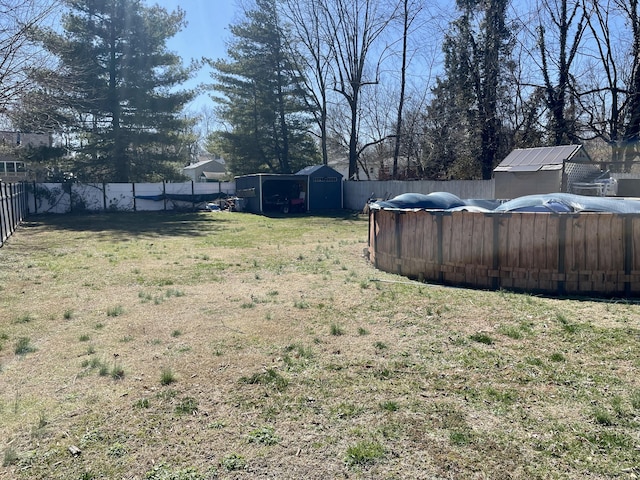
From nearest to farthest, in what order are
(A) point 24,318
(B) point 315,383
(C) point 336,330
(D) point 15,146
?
1. (B) point 315,383
2. (C) point 336,330
3. (A) point 24,318
4. (D) point 15,146

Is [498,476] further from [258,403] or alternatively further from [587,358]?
[587,358]

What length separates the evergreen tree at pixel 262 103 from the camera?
1133 inches

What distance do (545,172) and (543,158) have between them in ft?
2.93

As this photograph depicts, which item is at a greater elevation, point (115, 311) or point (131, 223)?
point (131, 223)

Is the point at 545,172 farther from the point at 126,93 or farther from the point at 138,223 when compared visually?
the point at 126,93

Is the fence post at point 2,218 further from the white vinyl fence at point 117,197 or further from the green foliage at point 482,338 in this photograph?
the white vinyl fence at point 117,197

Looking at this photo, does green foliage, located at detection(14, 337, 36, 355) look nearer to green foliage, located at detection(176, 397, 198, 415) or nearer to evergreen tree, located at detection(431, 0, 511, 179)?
green foliage, located at detection(176, 397, 198, 415)

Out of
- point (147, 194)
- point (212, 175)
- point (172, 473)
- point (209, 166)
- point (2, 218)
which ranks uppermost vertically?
point (209, 166)

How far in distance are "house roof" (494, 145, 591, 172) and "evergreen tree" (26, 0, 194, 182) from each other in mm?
17646

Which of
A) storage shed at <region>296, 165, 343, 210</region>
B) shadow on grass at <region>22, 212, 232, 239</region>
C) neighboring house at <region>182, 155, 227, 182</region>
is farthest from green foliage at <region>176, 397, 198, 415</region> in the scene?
neighboring house at <region>182, 155, 227, 182</region>

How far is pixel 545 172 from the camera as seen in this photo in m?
14.1

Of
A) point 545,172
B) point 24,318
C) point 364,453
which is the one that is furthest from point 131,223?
point 364,453

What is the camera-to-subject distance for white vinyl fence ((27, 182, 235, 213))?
22.3m

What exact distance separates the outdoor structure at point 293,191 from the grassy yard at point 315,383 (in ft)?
56.7
